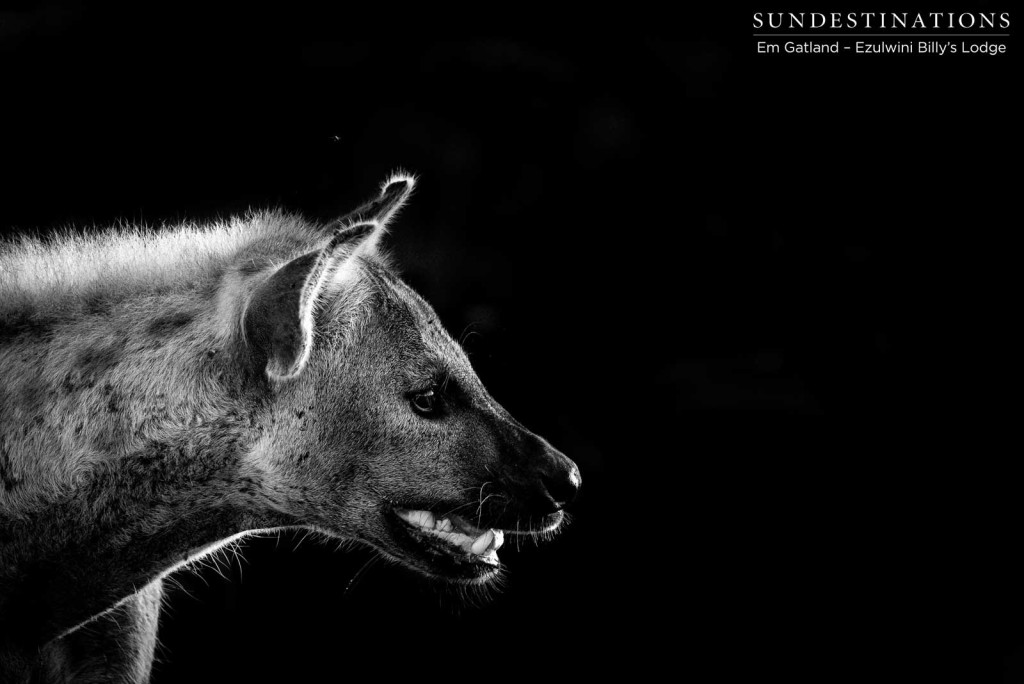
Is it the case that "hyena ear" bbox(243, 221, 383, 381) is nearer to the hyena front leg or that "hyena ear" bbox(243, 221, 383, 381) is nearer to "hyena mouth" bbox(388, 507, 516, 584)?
"hyena mouth" bbox(388, 507, 516, 584)

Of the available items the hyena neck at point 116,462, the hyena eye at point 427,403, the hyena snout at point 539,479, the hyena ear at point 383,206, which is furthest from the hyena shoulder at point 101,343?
the hyena snout at point 539,479

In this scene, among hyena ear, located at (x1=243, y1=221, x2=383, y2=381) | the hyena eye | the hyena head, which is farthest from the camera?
the hyena eye

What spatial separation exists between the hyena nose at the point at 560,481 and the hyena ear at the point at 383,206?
0.65 metres

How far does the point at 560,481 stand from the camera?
227 cm

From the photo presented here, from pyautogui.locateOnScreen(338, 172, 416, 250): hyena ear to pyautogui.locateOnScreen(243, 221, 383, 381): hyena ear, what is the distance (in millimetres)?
121

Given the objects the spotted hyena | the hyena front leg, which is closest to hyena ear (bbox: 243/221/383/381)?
the spotted hyena

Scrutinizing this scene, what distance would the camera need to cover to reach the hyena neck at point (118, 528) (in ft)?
6.57

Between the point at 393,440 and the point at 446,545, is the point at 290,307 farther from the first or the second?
the point at 446,545

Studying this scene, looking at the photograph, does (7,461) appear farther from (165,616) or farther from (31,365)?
(165,616)

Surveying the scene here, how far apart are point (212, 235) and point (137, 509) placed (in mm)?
685

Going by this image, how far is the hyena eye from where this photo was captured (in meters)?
2.23

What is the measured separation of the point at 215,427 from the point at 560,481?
2.48ft

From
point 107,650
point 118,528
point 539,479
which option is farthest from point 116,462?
point 539,479

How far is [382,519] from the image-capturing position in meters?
2.21
